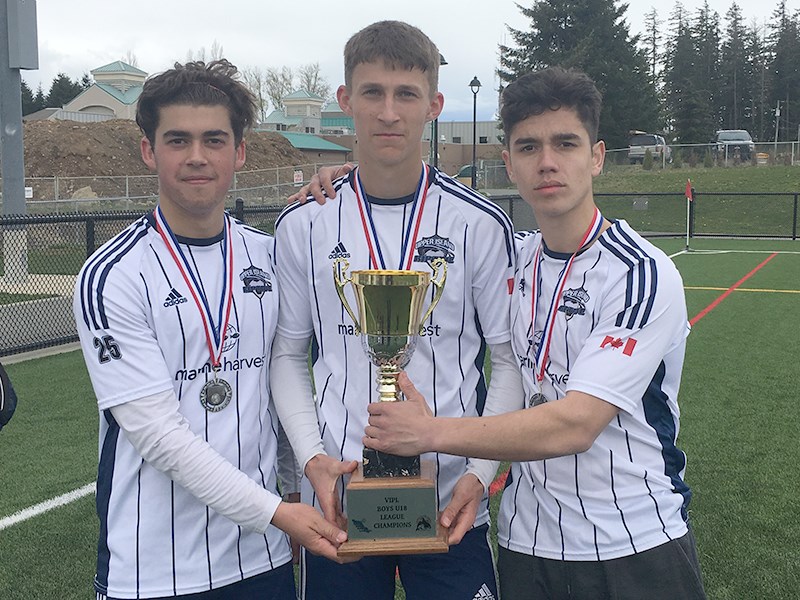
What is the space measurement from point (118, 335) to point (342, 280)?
0.67 meters

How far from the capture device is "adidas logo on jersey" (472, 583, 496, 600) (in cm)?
243

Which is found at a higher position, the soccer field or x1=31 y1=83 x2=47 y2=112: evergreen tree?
x1=31 y1=83 x2=47 y2=112: evergreen tree

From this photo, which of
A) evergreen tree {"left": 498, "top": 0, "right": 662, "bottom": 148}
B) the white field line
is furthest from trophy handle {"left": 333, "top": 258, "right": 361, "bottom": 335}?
evergreen tree {"left": 498, "top": 0, "right": 662, "bottom": 148}

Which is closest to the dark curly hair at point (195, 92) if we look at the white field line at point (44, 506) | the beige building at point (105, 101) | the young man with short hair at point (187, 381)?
the young man with short hair at point (187, 381)

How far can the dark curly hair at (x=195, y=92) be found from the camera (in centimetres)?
231

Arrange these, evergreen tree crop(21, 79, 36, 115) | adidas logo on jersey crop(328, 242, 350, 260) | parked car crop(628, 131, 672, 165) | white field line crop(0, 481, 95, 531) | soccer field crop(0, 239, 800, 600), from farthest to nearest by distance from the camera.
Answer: evergreen tree crop(21, 79, 36, 115), parked car crop(628, 131, 672, 165), white field line crop(0, 481, 95, 531), soccer field crop(0, 239, 800, 600), adidas logo on jersey crop(328, 242, 350, 260)

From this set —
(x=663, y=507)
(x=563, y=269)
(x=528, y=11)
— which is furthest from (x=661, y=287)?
(x=528, y=11)

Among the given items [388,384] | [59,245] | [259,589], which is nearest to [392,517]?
[388,384]

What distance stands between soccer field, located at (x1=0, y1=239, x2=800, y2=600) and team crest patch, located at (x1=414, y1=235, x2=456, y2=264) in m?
2.38

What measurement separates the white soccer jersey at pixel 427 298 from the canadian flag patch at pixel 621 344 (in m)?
0.45

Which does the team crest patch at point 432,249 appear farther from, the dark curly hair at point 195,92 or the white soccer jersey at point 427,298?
the dark curly hair at point 195,92

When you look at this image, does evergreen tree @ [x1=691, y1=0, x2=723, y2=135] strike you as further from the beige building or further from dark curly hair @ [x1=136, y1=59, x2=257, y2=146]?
dark curly hair @ [x1=136, y1=59, x2=257, y2=146]

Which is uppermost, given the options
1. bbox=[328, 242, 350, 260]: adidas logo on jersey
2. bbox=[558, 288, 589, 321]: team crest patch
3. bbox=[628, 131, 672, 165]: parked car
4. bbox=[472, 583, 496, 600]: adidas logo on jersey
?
bbox=[628, 131, 672, 165]: parked car

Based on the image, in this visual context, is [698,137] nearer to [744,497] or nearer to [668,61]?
[668,61]
